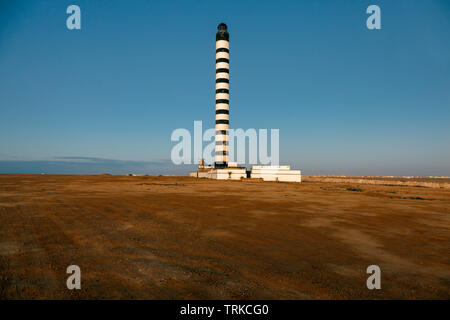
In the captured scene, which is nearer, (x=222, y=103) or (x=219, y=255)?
(x=219, y=255)

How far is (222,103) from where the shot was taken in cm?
4978

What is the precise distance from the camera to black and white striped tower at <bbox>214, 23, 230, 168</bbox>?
49.9 metres

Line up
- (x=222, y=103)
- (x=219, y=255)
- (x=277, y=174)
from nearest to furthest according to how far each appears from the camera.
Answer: (x=219, y=255)
(x=277, y=174)
(x=222, y=103)

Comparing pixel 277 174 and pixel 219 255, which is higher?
pixel 277 174

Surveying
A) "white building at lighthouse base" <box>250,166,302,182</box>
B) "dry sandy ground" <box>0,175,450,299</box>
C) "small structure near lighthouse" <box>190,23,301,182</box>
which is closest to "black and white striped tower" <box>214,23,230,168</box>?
"small structure near lighthouse" <box>190,23,301,182</box>

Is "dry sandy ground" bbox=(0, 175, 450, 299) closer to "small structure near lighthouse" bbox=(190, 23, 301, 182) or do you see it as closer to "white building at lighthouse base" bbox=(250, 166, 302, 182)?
"white building at lighthouse base" bbox=(250, 166, 302, 182)

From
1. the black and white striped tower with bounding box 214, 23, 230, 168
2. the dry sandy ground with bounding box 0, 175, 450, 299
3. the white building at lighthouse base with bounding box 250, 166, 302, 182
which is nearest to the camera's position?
the dry sandy ground with bounding box 0, 175, 450, 299

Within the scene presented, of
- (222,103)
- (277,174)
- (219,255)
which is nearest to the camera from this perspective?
(219,255)

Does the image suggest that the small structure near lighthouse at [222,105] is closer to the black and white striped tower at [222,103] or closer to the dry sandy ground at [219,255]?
the black and white striped tower at [222,103]

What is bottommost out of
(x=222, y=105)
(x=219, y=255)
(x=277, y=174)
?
(x=219, y=255)

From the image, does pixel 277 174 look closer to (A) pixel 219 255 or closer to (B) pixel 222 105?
(B) pixel 222 105

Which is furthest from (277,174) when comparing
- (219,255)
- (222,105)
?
(219,255)

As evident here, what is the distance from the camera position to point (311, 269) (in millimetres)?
4578
